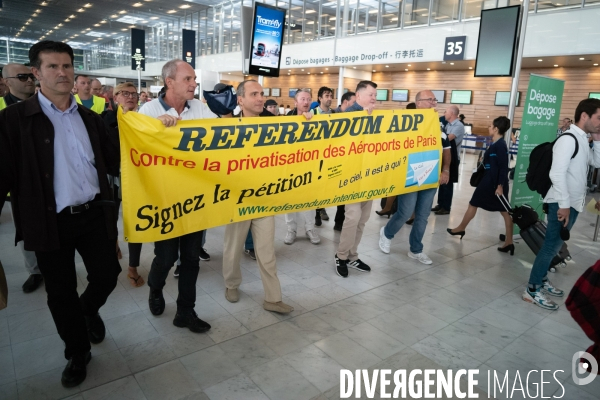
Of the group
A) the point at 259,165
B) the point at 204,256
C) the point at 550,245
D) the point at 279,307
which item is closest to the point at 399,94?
the point at 550,245

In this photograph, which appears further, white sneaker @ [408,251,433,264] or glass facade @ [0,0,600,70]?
glass facade @ [0,0,600,70]

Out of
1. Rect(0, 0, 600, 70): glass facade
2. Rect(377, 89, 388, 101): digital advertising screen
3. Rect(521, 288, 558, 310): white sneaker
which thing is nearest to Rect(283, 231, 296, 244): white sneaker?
Rect(521, 288, 558, 310): white sneaker

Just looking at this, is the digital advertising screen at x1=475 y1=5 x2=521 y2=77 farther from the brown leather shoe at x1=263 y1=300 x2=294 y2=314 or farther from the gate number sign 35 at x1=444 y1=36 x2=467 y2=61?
the gate number sign 35 at x1=444 y1=36 x2=467 y2=61

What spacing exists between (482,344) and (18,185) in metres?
3.26

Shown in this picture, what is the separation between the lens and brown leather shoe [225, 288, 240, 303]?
3486 millimetres

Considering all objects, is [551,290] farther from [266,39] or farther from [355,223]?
[266,39]

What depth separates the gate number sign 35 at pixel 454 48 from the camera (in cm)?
1498

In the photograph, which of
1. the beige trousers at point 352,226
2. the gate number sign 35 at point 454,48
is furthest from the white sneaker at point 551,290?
the gate number sign 35 at point 454,48

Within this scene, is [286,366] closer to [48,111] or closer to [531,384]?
[531,384]

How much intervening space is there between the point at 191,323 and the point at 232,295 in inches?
23.3

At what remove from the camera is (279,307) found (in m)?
3.29

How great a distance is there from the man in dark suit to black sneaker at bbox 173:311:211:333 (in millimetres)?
639

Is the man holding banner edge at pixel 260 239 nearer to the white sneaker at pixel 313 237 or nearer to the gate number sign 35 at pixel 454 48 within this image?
the white sneaker at pixel 313 237

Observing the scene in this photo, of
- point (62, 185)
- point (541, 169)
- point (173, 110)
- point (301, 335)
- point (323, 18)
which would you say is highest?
point (323, 18)
